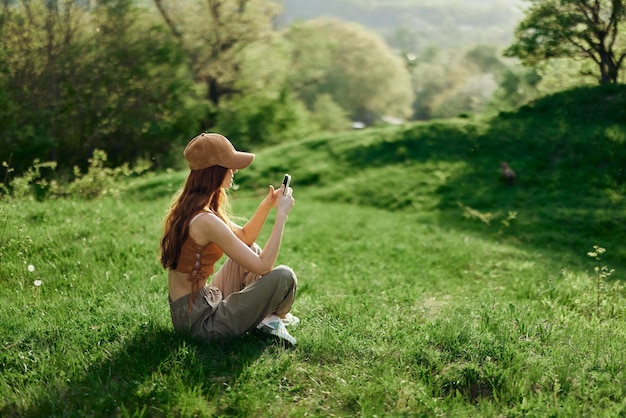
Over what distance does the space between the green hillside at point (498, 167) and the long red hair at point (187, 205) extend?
9429 mm

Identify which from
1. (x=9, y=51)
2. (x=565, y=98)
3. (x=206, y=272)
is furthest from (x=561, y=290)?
(x=9, y=51)

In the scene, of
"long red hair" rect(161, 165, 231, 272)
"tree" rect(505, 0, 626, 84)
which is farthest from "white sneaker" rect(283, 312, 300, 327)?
"tree" rect(505, 0, 626, 84)

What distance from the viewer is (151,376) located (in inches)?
151

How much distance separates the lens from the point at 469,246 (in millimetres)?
10531

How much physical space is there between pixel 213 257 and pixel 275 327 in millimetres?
853

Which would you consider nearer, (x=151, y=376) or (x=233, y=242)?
(x=151, y=376)

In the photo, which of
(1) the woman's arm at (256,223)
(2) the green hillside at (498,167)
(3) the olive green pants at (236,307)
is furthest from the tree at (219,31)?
(3) the olive green pants at (236,307)

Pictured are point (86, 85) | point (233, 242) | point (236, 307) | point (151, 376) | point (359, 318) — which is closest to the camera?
point (151, 376)

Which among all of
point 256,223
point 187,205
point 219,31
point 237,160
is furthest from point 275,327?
point 219,31

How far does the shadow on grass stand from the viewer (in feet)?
11.7

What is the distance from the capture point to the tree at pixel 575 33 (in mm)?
17125

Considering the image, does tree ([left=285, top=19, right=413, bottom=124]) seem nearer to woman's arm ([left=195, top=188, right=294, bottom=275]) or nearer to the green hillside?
the green hillside

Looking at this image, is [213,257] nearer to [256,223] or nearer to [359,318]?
[256,223]

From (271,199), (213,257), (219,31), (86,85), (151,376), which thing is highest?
(219,31)
